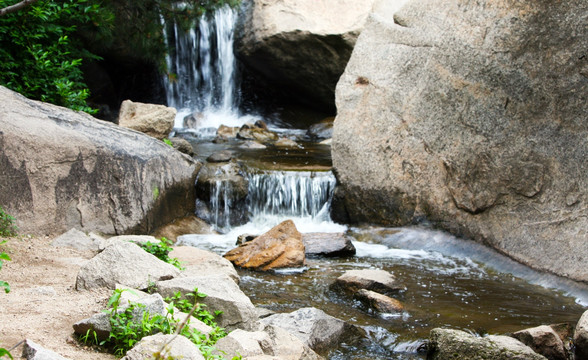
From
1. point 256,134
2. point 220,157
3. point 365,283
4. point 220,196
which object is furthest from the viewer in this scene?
point 256,134

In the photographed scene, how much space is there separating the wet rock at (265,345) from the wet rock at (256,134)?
343 inches

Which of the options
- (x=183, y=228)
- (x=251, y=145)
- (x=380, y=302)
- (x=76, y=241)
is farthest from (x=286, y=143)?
(x=380, y=302)

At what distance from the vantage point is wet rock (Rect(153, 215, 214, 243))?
7.34 meters

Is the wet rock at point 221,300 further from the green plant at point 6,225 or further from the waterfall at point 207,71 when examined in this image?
the waterfall at point 207,71

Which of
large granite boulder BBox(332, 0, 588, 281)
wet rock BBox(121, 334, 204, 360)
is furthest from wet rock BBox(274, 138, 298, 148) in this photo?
wet rock BBox(121, 334, 204, 360)

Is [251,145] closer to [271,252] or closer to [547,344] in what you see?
[271,252]

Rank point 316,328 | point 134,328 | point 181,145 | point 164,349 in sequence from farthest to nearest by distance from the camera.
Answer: point 181,145 → point 316,328 → point 134,328 → point 164,349

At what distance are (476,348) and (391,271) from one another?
235 centimetres

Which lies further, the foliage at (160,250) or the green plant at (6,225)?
the green plant at (6,225)

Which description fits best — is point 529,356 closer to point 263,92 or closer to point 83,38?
point 83,38

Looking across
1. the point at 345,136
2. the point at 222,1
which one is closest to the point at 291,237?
the point at 345,136

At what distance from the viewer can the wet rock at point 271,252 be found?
6414mm

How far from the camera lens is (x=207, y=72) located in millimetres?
15312

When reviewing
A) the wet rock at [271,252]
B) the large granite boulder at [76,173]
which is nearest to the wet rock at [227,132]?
the large granite boulder at [76,173]
